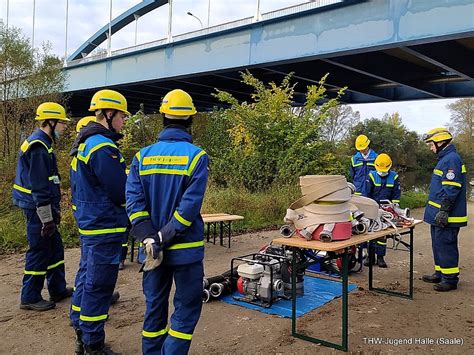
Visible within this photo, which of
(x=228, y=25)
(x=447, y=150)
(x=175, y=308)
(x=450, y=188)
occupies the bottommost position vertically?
(x=175, y=308)

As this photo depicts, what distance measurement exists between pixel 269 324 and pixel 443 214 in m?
2.89

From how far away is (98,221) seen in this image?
11.5ft

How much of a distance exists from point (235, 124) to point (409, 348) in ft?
37.6

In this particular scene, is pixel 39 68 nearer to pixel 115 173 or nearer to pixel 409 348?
pixel 115 173

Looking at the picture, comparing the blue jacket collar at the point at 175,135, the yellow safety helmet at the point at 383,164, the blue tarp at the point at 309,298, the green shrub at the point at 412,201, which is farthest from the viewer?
the green shrub at the point at 412,201

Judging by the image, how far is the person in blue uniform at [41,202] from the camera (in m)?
4.42

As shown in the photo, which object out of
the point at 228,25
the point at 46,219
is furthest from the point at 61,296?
the point at 228,25

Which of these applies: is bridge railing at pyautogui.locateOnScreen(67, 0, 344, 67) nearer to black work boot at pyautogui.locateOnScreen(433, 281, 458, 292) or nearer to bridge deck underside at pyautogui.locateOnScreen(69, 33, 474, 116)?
bridge deck underside at pyautogui.locateOnScreen(69, 33, 474, 116)

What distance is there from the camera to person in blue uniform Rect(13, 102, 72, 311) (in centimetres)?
442

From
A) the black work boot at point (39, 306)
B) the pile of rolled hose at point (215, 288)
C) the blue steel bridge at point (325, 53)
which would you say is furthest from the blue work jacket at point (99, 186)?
the blue steel bridge at point (325, 53)

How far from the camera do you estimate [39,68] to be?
12719 millimetres

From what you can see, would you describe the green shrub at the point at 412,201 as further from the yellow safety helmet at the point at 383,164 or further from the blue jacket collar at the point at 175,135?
the blue jacket collar at the point at 175,135

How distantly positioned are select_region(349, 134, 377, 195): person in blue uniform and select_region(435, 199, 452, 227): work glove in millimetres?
1757

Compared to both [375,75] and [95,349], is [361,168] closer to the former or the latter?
[95,349]
